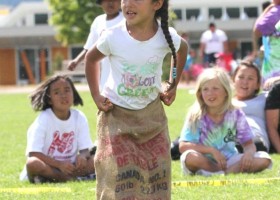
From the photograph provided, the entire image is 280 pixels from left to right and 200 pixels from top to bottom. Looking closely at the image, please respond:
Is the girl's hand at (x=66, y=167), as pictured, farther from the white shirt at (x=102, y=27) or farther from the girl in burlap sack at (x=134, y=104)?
the girl in burlap sack at (x=134, y=104)

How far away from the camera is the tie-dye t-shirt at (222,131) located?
26.0 feet

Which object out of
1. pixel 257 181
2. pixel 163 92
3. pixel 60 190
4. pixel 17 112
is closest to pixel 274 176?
pixel 257 181

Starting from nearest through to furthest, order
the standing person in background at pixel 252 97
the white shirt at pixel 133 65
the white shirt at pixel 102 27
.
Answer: the white shirt at pixel 133 65
the white shirt at pixel 102 27
the standing person in background at pixel 252 97

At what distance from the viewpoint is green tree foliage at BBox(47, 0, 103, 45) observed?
133ft

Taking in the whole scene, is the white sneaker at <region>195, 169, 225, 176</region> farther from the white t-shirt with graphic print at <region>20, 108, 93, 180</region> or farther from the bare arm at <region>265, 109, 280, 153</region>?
the bare arm at <region>265, 109, 280, 153</region>

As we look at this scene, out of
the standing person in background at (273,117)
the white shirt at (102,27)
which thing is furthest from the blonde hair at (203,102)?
the standing person in background at (273,117)

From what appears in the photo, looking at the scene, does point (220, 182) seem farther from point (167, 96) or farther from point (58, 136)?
point (167, 96)

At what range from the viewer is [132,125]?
5.21 m

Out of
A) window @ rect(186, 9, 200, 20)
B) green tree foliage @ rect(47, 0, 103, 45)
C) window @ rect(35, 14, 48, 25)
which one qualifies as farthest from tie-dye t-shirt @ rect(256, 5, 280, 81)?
window @ rect(35, 14, 48, 25)

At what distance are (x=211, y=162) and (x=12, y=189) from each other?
187cm

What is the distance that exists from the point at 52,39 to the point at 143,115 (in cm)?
4329

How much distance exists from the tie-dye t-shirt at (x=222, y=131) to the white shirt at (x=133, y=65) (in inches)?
107

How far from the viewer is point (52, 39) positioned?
48125mm

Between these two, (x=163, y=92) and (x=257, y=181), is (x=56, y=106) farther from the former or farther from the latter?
(x=163, y=92)
